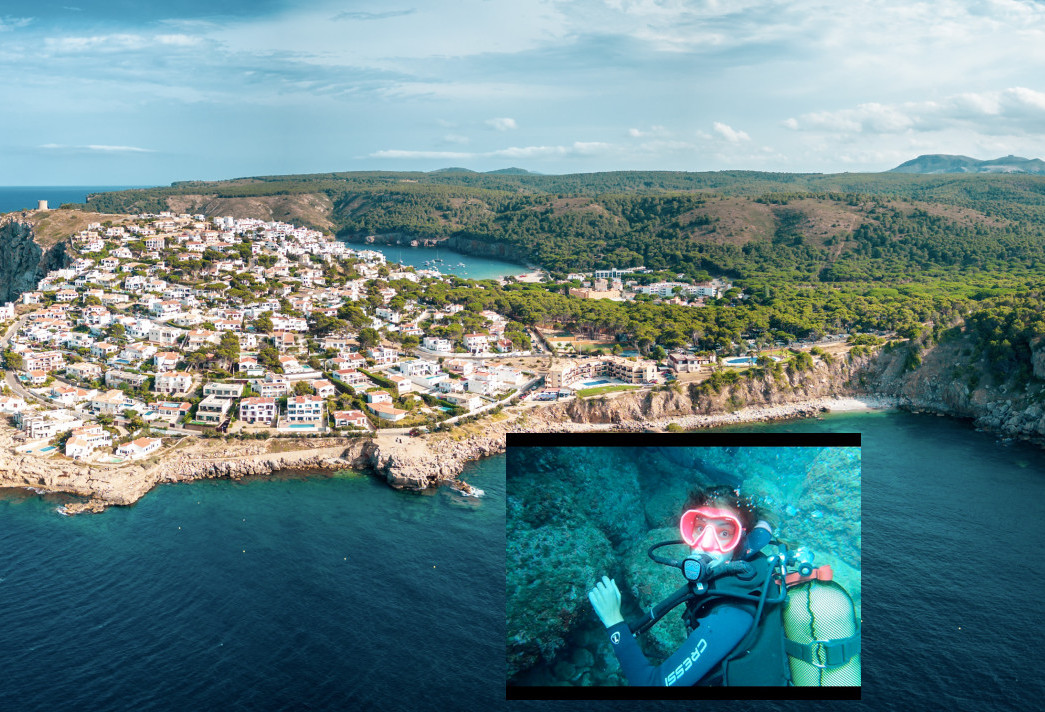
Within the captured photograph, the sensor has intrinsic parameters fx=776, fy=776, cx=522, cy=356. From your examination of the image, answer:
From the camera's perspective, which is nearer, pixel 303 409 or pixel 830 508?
pixel 830 508

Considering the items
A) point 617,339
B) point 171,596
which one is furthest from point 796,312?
point 171,596

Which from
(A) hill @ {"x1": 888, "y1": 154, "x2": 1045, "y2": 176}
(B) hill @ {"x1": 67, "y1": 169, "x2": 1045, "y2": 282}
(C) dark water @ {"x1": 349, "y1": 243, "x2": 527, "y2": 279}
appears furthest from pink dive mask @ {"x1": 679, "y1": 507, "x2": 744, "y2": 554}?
(A) hill @ {"x1": 888, "y1": 154, "x2": 1045, "y2": 176}

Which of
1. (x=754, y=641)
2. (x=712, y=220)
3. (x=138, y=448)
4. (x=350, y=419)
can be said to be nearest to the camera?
(x=754, y=641)

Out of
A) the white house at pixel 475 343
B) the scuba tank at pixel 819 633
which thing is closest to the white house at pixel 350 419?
the white house at pixel 475 343

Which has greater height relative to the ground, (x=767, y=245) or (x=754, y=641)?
(x=767, y=245)

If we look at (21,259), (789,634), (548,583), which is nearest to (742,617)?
(789,634)

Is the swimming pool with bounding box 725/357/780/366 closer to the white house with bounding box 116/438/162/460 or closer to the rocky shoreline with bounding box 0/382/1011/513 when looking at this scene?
the rocky shoreline with bounding box 0/382/1011/513

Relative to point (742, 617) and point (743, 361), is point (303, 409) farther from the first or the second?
point (742, 617)

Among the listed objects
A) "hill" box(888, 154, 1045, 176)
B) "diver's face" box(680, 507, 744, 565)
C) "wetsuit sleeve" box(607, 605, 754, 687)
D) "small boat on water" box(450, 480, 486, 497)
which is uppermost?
"hill" box(888, 154, 1045, 176)
